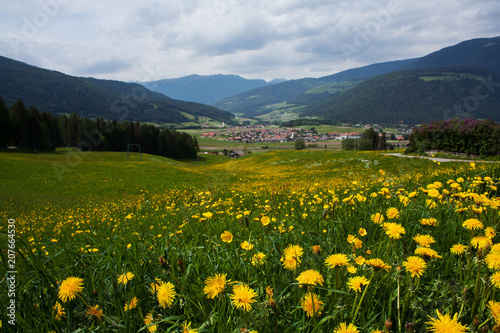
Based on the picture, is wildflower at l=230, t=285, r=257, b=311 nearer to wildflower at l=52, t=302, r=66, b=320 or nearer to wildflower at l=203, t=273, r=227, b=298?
wildflower at l=203, t=273, r=227, b=298

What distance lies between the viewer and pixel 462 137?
28203 millimetres

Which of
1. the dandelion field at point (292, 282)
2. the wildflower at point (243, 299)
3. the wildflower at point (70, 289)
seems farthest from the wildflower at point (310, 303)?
the wildflower at point (70, 289)

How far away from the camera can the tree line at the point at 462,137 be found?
26.1 meters

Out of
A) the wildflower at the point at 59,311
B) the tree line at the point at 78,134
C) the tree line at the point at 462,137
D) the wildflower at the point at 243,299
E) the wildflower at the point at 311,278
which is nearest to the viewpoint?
the wildflower at the point at 243,299

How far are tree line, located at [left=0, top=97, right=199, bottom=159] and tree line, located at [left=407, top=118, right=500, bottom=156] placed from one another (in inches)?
3068

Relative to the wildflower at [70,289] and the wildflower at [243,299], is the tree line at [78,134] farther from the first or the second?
the wildflower at [243,299]

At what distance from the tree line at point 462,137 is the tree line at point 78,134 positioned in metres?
77.9

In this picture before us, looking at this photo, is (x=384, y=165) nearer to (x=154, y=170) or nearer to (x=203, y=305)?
(x=154, y=170)

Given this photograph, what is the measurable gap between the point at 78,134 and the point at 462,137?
8779cm

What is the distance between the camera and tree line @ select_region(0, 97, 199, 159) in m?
56.5

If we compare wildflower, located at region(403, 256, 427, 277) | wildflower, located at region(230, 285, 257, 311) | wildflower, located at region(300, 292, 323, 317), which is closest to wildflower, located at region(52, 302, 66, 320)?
wildflower, located at region(230, 285, 257, 311)

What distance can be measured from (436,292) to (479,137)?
116 ft

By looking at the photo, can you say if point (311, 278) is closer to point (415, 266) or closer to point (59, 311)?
point (415, 266)

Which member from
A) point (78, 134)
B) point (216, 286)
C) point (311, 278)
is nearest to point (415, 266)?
point (311, 278)
